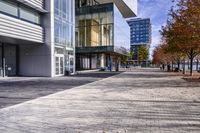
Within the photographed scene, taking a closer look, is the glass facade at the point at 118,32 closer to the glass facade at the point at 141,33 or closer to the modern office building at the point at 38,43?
the modern office building at the point at 38,43

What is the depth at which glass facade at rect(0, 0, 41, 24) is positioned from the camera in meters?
24.4

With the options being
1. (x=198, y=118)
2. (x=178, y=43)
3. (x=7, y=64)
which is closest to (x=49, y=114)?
(x=198, y=118)

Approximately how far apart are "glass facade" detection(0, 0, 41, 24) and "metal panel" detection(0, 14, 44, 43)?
0.64 meters

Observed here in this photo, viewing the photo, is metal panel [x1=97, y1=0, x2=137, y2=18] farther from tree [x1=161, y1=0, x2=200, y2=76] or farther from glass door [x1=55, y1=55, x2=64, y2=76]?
tree [x1=161, y1=0, x2=200, y2=76]

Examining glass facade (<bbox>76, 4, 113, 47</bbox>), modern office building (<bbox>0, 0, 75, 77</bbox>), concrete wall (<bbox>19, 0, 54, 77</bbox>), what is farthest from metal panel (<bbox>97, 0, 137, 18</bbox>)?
concrete wall (<bbox>19, 0, 54, 77</bbox>)

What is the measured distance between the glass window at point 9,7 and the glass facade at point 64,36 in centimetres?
616

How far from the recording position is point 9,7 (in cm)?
2500

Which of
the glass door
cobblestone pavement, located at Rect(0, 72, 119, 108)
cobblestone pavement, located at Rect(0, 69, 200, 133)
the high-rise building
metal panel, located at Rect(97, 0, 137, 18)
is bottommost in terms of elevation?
cobblestone pavement, located at Rect(0, 69, 200, 133)

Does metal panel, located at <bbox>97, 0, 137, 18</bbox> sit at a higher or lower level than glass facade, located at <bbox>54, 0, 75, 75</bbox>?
higher

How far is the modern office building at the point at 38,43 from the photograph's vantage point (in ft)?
91.0

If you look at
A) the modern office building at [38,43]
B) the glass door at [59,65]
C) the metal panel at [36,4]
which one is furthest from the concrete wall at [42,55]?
the glass door at [59,65]

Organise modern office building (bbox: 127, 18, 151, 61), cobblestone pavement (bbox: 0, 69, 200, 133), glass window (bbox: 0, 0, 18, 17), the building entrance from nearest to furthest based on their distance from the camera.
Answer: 1. cobblestone pavement (bbox: 0, 69, 200, 133)
2. glass window (bbox: 0, 0, 18, 17)
3. the building entrance
4. modern office building (bbox: 127, 18, 151, 61)

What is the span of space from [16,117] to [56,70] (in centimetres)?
2351

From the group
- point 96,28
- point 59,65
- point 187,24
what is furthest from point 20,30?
point 96,28
